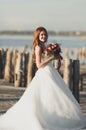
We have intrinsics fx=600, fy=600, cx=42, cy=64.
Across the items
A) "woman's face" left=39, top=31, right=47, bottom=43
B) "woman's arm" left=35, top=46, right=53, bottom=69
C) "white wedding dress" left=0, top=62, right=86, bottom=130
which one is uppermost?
"woman's face" left=39, top=31, right=47, bottom=43

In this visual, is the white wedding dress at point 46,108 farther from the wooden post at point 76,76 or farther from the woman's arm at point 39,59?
the wooden post at point 76,76

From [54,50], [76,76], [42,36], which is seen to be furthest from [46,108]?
[76,76]

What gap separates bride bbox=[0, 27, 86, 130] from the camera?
11.7 m

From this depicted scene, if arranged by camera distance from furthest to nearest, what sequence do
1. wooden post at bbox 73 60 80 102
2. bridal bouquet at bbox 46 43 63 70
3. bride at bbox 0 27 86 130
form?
wooden post at bbox 73 60 80 102, bridal bouquet at bbox 46 43 63 70, bride at bbox 0 27 86 130

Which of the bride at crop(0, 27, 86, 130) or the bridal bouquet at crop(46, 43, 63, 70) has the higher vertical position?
the bridal bouquet at crop(46, 43, 63, 70)

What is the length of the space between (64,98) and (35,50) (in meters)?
1.16

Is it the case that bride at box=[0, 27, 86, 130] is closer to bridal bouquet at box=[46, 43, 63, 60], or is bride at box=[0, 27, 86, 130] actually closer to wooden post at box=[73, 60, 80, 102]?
bridal bouquet at box=[46, 43, 63, 60]

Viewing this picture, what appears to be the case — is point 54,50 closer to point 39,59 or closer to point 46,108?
point 39,59

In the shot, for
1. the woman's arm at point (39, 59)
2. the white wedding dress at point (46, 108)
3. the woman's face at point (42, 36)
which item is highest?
the woman's face at point (42, 36)

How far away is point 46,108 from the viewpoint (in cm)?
1188

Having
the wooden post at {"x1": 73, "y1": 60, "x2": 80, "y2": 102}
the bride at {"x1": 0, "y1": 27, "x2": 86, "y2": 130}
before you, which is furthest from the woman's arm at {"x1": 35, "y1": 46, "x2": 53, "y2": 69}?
the wooden post at {"x1": 73, "y1": 60, "x2": 80, "y2": 102}

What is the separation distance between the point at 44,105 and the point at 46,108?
2.9 inches

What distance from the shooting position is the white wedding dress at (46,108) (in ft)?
38.5

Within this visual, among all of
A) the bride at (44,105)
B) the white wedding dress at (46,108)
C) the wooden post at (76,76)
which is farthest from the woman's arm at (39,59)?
the wooden post at (76,76)
